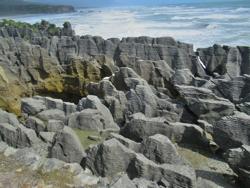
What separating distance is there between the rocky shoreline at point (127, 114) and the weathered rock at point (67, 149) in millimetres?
27

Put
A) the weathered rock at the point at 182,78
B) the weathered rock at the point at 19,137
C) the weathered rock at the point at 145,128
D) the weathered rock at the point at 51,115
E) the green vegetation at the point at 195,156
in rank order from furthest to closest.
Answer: the weathered rock at the point at 182,78, the weathered rock at the point at 51,115, the weathered rock at the point at 145,128, the weathered rock at the point at 19,137, the green vegetation at the point at 195,156

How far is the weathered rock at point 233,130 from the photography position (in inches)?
515

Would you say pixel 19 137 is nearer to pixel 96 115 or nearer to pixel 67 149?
pixel 67 149

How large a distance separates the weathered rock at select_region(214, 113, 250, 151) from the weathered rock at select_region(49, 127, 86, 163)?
3878 mm

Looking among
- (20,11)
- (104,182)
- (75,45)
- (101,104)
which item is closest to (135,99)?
(101,104)

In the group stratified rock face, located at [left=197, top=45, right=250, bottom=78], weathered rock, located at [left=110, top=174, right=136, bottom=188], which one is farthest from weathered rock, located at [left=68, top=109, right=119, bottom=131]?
stratified rock face, located at [left=197, top=45, right=250, bottom=78]

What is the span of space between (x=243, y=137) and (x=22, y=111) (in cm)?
855

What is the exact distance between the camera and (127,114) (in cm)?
1705

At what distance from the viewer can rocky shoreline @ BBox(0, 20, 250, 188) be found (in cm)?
1196

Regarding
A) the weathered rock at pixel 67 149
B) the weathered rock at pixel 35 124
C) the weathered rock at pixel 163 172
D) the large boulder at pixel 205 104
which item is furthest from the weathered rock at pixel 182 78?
the weathered rock at pixel 163 172

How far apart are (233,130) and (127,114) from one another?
15.8ft

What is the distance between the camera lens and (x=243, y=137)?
13156 millimetres

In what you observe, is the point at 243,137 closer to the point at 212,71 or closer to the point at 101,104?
the point at 101,104

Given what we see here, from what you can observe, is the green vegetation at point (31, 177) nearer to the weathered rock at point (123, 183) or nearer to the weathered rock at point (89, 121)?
the weathered rock at point (123, 183)
